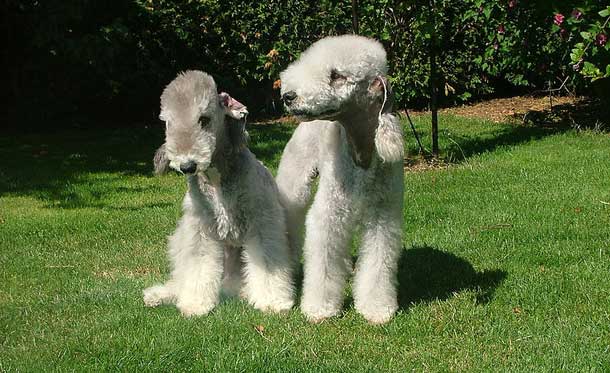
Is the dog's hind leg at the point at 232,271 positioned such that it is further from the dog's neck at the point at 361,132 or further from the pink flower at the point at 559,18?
the pink flower at the point at 559,18

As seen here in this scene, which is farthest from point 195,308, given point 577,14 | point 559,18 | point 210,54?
point 210,54

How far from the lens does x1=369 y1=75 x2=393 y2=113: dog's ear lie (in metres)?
3.88

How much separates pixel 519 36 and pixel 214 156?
6997 millimetres

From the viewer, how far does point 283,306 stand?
14.3 feet

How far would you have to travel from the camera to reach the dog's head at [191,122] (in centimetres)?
394

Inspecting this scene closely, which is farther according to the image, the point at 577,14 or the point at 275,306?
the point at 577,14

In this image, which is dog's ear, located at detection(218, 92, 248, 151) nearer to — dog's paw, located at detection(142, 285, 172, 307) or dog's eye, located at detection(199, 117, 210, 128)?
dog's eye, located at detection(199, 117, 210, 128)

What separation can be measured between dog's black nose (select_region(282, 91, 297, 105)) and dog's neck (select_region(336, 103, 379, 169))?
1.05ft

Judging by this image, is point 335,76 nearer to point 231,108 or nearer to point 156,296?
point 231,108

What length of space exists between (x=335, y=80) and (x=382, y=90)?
27 centimetres

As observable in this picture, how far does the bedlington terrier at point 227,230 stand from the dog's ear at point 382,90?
2.74ft

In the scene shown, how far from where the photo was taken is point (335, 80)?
3779 mm

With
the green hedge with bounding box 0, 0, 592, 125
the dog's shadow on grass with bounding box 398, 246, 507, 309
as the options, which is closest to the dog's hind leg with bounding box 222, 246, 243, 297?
the dog's shadow on grass with bounding box 398, 246, 507, 309

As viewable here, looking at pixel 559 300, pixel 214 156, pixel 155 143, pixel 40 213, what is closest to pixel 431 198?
pixel 559 300
